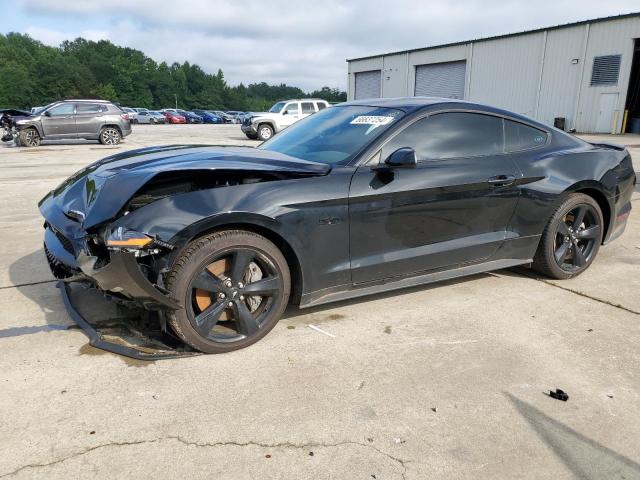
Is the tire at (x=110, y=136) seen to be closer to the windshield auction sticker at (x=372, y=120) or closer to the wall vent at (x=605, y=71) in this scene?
the windshield auction sticker at (x=372, y=120)

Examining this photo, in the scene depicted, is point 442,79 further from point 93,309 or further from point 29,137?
point 93,309

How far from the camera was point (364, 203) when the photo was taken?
336 centimetres

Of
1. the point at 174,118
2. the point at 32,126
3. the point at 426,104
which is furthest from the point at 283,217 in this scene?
the point at 174,118

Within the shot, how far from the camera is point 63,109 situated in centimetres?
1819

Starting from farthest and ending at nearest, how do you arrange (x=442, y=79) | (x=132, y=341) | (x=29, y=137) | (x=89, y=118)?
(x=442, y=79)
(x=89, y=118)
(x=29, y=137)
(x=132, y=341)

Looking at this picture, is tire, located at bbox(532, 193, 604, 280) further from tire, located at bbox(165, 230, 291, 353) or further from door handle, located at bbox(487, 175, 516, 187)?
tire, located at bbox(165, 230, 291, 353)

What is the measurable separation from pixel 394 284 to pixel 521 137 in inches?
67.1

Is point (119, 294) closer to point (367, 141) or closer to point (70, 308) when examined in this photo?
point (70, 308)

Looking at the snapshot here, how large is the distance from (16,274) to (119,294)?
2.21 meters

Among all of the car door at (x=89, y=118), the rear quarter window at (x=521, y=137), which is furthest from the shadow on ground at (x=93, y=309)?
the car door at (x=89, y=118)

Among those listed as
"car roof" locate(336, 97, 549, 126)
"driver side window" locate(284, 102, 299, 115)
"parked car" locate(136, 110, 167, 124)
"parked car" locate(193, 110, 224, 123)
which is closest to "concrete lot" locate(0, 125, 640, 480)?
"car roof" locate(336, 97, 549, 126)

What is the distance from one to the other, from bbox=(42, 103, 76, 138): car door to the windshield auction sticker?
17.2 meters

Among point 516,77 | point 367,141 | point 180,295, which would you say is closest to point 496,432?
point 180,295

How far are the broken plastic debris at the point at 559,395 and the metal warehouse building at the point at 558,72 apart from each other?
2537 cm
